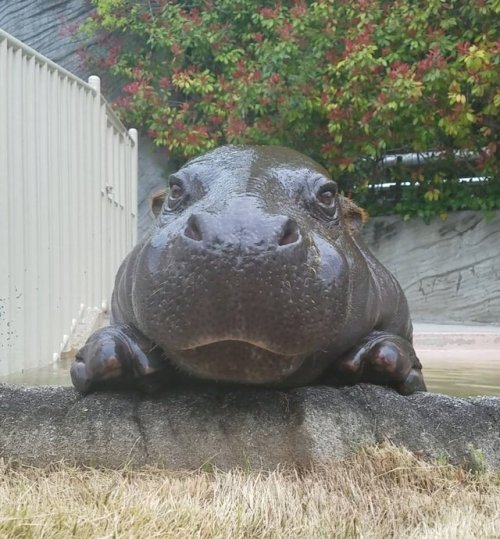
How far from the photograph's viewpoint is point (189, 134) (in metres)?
9.76

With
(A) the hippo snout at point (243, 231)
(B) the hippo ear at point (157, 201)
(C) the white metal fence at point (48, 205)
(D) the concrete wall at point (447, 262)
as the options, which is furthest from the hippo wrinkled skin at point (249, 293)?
(D) the concrete wall at point (447, 262)

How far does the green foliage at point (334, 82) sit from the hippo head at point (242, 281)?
6.53 metres

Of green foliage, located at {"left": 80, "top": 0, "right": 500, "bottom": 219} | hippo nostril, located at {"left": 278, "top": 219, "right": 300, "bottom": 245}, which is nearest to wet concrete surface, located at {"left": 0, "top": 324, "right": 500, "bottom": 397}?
hippo nostril, located at {"left": 278, "top": 219, "right": 300, "bottom": 245}

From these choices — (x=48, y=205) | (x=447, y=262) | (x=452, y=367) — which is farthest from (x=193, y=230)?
(x=447, y=262)

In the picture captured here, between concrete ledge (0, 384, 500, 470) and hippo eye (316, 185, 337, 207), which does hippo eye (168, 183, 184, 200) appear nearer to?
hippo eye (316, 185, 337, 207)

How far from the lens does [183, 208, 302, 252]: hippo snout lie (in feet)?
5.26

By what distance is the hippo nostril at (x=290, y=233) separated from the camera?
165 centimetres

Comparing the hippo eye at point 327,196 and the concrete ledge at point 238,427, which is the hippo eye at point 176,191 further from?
the concrete ledge at point 238,427

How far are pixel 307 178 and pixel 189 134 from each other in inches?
310

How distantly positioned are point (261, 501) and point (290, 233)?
20.4 inches

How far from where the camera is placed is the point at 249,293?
160cm

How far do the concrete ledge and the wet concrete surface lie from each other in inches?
41.3

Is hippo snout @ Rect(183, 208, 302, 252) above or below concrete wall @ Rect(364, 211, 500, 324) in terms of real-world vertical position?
above

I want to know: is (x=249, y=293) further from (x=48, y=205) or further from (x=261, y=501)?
(x=48, y=205)
